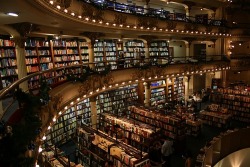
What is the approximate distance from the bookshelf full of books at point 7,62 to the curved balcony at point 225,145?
677 cm

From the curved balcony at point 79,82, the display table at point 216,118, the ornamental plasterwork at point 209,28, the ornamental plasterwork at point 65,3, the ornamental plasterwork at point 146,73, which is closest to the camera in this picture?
the curved balcony at point 79,82

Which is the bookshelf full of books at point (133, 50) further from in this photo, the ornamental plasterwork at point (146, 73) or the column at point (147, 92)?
the ornamental plasterwork at point (146, 73)

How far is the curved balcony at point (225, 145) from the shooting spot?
8350 mm

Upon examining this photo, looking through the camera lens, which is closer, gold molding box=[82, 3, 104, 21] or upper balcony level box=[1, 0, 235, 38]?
upper balcony level box=[1, 0, 235, 38]

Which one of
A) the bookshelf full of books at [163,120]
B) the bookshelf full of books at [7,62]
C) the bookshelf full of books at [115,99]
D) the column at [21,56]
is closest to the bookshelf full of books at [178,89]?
the bookshelf full of books at [115,99]

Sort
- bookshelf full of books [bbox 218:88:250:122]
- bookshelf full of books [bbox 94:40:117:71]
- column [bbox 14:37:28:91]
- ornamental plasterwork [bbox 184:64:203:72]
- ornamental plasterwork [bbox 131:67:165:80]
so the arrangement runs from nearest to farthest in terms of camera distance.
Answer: column [bbox 14:37:28:91], ornamental plasterwork [bbox 131:67:165:80], bookshelf full of books [bbox 94:40:117:71], bookshelf full of books [bbox 218:88:250:122], ornamental plasterwork [bbox 184:64:203:72]

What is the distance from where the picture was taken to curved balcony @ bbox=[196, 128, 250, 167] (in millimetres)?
8350

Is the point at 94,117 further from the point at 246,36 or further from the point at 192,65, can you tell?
the point at 246,36

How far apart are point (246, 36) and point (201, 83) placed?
509 centimetres

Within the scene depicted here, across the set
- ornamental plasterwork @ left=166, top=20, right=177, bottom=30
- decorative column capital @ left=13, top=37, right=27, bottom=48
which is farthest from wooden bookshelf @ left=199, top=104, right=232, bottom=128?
decorative column capital @ left=13, top=37, right=27, bottom=48

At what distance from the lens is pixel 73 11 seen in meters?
6.35

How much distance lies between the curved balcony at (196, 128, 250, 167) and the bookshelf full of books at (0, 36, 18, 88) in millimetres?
6773

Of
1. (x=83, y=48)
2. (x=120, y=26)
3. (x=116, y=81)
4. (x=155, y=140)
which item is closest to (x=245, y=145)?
(x=155, y=140)

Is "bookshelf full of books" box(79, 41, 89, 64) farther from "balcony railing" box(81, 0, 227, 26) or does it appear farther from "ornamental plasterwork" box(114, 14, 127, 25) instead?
"ornamental plasterwork" box(114, 14, 127, 25)
